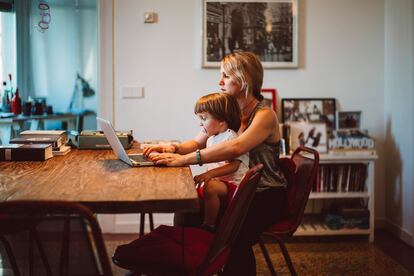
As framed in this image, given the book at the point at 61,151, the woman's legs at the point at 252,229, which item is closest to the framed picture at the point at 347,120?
the woman's legs at the point at 252,229

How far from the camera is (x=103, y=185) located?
1.52 metres

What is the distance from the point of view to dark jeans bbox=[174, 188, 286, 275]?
6.75ft

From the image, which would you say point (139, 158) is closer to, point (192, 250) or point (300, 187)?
point (192, 250)

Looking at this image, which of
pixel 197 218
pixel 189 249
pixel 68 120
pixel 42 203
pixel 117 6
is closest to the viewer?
pixel 42 203

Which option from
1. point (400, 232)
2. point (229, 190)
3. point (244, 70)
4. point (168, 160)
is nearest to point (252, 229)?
point (229, 190)

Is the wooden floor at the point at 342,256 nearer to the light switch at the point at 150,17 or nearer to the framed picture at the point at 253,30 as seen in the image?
the framed picture at the point at 253,30

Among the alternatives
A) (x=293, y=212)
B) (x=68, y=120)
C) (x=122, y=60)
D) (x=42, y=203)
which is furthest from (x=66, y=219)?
(x=68, y=120)

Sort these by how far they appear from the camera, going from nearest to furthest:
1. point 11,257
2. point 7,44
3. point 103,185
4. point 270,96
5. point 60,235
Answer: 1. point 60,235
2. point 11,257
3. point 103,185
4. point 270,96
5. point 7,44

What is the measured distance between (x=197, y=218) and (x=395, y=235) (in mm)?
2300

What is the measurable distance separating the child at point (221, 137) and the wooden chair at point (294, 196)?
23 cm

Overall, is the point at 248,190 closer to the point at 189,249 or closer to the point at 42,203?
the point at 189,249

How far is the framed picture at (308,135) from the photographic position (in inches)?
153

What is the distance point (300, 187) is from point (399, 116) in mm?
1942

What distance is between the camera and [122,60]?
394 cm
